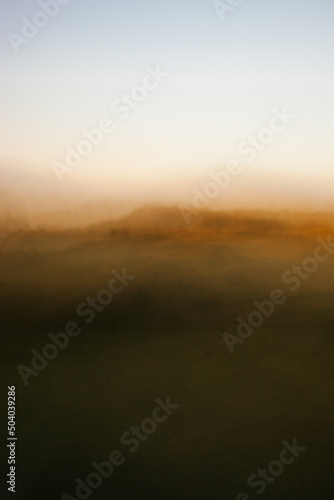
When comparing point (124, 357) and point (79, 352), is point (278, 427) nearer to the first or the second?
point (124, 357)

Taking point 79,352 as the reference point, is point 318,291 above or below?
below

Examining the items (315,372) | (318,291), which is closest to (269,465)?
(315,372)

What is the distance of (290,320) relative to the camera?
2174mm

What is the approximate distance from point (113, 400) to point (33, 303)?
475 millimetres

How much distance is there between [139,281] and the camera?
215cm

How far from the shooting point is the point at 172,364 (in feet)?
7.04

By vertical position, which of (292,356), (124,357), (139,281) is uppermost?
(139,281)

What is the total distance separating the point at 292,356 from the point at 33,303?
1011 mm

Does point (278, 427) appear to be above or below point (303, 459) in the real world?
above

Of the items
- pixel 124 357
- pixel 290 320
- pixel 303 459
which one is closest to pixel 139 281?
pixel 124 357

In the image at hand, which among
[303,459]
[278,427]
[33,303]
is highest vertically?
[33,303]

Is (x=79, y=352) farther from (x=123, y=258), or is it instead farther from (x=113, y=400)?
(x=123, y=258)

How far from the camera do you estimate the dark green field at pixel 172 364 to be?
2.05 meters

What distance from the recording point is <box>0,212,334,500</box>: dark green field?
2.05 m
